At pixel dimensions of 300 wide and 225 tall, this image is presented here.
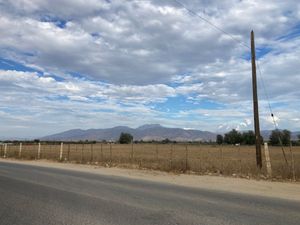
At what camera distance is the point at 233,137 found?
17000 cm

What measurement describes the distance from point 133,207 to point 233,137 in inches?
6537

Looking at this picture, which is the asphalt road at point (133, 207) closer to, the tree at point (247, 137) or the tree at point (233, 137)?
the tree at point (247, 137)

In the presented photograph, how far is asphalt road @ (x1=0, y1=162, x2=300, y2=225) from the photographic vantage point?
7.54m

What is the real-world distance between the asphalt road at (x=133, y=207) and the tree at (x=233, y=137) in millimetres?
160499

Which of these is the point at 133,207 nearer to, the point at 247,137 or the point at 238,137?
the point at 247,137

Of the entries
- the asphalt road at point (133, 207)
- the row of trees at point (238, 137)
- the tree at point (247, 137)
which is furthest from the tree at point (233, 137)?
the asphalt road at point (133, 207)

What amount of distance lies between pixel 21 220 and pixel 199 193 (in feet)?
19.4

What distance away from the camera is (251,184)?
589 inches

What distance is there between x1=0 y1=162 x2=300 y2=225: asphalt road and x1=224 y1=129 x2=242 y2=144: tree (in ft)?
527

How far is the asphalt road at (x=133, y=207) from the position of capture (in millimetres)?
7539

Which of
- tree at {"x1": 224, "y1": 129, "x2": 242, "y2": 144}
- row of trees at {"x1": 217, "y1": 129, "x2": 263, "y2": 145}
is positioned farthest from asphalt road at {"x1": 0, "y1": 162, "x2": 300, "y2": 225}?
tree at {"x1": 224, "y1": 129, "x2": 242, "y2": 144}

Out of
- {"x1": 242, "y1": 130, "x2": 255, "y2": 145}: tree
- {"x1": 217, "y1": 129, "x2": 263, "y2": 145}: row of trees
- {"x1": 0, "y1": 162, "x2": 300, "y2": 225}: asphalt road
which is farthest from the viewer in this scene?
{"x1": 217, "y1": 129, "x2": 263, "y2": 145}: row of trees

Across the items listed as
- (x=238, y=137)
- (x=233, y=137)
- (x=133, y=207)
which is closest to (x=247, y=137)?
(x=238, y=137)

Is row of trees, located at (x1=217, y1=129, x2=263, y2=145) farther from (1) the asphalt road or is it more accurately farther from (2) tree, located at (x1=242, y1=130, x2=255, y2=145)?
(1) the asphalt road
